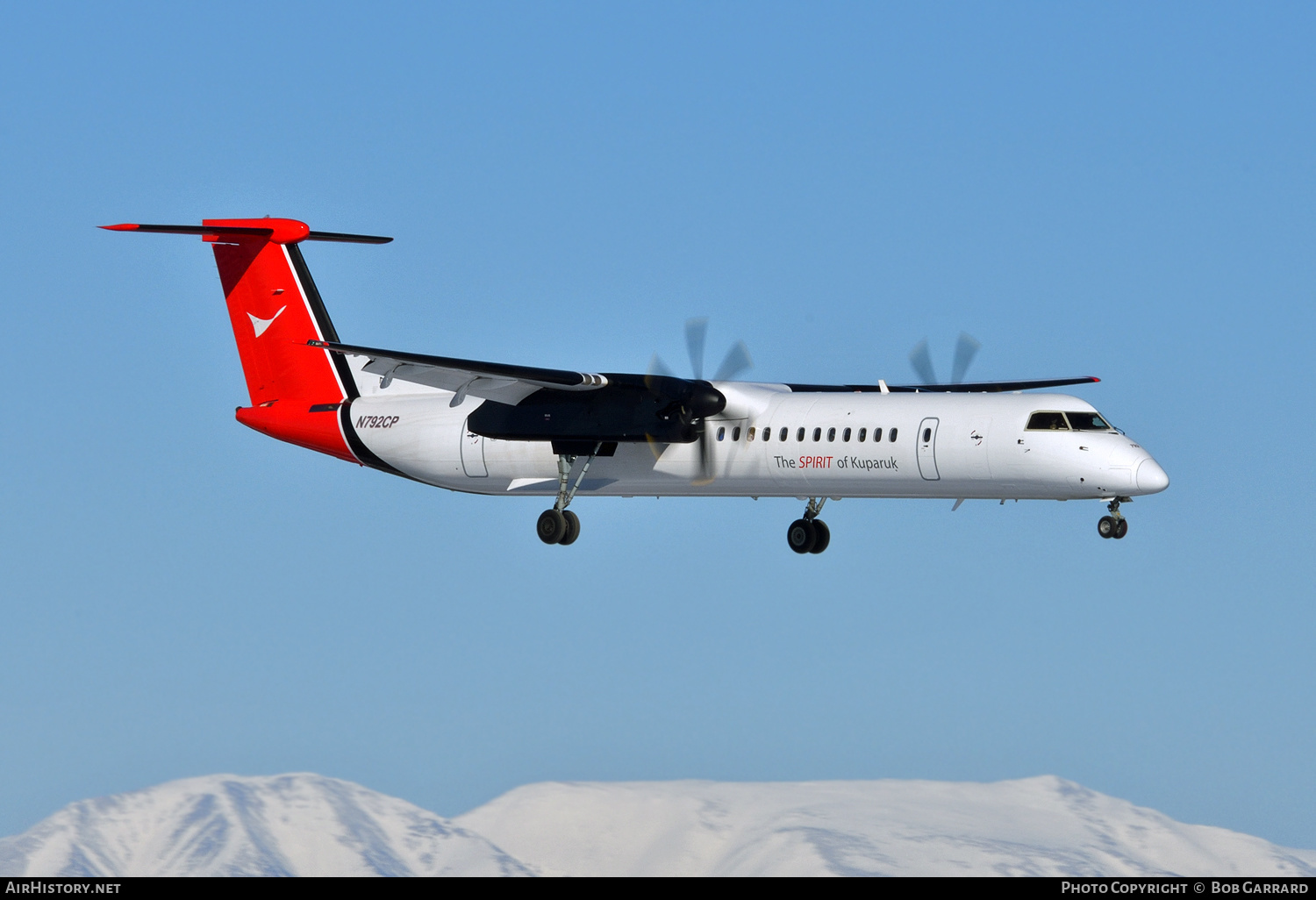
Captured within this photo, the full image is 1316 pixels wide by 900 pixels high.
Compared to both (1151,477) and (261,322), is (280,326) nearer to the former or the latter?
(261,322)

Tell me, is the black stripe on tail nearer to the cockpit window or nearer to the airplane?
the airplane

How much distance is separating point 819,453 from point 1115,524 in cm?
519

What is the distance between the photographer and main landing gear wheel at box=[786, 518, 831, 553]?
30844 millimetres

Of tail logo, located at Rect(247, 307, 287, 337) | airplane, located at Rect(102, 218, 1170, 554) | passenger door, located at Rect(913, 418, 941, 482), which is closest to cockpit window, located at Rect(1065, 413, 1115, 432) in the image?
airplane, located at Rect(102, 218, 1170, 554)

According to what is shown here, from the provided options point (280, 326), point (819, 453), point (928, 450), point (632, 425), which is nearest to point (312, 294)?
point (280, 326)

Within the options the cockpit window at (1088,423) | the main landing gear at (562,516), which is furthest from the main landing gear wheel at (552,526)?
the cockpit window at (1088,423)

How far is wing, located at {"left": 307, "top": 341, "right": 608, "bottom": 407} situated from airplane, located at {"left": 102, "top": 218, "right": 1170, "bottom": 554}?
40 millimetres

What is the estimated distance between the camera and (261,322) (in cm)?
3422

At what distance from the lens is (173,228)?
32.7 metres

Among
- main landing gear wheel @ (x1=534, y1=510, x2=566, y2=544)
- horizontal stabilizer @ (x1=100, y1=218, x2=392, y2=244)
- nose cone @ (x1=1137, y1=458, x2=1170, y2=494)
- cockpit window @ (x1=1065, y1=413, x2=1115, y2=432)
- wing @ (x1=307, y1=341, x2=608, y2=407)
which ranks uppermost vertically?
horizontal stabilizer @ (x1=100, y1=218, x2=392, y2=244)

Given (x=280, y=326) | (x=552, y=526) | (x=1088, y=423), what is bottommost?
(x=552, y=526)

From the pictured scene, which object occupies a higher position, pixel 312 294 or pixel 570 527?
pixel 312 294

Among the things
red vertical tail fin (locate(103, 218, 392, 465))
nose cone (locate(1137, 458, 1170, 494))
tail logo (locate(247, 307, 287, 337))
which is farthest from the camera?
tail logo (locate(247, 307, 287, 337))
